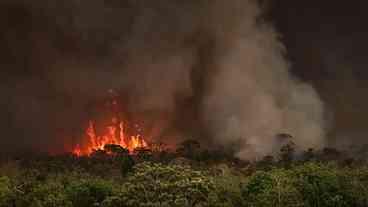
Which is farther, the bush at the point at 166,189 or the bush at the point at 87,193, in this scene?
the bush at the point at 87,193

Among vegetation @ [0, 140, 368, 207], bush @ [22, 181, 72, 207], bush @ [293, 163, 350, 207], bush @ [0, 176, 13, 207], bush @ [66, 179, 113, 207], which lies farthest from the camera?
bush @ [0, 176, 13, 207]

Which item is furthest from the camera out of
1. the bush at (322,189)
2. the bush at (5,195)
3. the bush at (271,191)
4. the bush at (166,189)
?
the bush at (5,195)

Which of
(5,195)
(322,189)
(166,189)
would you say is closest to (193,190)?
(166,189)

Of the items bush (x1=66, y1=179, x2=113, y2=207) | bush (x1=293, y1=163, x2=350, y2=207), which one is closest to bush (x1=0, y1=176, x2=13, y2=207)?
bush (x1=66, y1=179, x2=113, y2=207)

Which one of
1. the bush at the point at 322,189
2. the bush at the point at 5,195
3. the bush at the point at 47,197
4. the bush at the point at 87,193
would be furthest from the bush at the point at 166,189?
the bush at the point at 5,195

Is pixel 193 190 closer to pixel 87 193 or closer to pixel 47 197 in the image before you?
pixel 87 193

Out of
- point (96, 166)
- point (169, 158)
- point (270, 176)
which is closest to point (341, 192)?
point (270, 176)

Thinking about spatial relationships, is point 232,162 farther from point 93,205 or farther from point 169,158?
point 93,205

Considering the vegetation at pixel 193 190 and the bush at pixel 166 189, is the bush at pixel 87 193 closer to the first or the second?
the vegetation at pixel 193 190

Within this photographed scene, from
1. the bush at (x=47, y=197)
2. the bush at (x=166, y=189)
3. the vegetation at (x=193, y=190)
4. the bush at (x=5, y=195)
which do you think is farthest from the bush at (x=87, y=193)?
the bush at (x=166, y=189)

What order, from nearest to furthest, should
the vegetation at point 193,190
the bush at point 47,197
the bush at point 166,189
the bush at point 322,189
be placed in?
1. the bush at point 166,189
2. the vegetation at point 193,190
3. the bush at point 322,189
4. the bush at point 47,197

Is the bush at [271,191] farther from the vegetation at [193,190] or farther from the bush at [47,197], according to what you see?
the bush at [47,197]

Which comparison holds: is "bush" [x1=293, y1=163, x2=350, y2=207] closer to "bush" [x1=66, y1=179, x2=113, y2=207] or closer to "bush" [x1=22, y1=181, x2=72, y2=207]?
"bush" [x1=66, y1=179, x2=113, y2=207]

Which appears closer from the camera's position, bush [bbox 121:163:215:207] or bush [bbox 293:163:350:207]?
bush [bbox 121:163:215:207]
